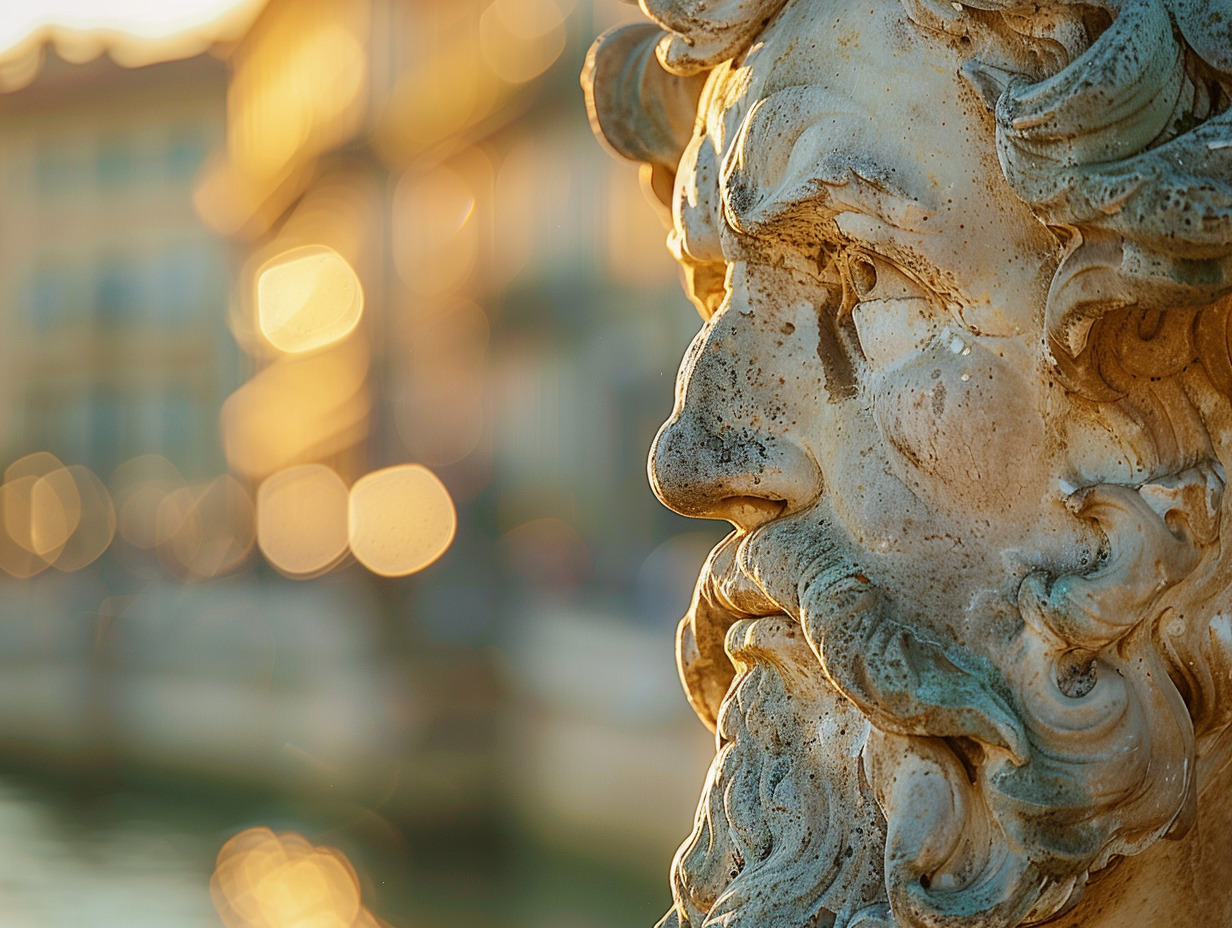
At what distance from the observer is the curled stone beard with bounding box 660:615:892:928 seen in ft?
3.54

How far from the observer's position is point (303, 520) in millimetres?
19391

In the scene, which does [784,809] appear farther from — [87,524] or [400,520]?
[87,524]

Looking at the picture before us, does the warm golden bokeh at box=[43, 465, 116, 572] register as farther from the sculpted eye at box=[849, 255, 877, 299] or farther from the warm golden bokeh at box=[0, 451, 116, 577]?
the sculpted eye at box=[849, 255, 877, 299]

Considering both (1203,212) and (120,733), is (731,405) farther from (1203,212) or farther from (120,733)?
(120,733)

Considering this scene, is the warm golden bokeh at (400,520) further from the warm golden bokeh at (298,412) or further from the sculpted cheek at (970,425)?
the sculpted cheek at (970,425)

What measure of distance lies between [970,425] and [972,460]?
0.02 metres

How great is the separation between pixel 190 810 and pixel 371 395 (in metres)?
5.62

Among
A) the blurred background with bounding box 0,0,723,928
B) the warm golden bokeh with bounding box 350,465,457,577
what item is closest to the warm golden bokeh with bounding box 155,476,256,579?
the blurred background with bounding box 0,0,723,928

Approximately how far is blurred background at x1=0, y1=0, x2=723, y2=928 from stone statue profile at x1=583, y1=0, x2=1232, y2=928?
5968 mm

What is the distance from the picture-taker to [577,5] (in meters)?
11.8

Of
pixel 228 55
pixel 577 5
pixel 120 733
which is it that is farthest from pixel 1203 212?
pixel 228 55

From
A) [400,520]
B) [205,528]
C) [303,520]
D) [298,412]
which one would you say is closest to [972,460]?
[400,520]

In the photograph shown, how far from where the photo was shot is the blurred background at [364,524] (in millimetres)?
8898

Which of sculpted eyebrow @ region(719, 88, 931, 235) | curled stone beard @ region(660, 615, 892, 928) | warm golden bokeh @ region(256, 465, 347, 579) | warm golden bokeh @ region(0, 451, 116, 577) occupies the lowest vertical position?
warm golden bokeh @ region(0, 451, 116, 577)
